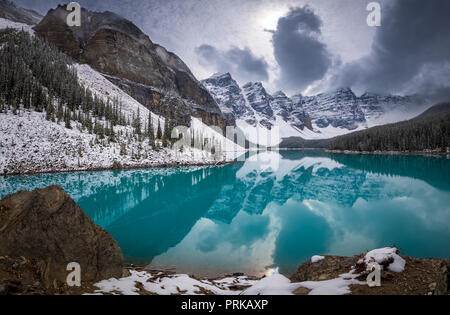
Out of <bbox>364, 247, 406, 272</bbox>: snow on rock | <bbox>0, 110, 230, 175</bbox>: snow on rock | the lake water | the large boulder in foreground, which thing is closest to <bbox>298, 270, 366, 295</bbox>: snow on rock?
<bbox>364, 247, 406, 272</bbox>: snow on rock

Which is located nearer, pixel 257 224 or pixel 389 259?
pixel 389 259

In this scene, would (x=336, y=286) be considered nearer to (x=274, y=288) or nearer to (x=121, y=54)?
(x=274, y=288)

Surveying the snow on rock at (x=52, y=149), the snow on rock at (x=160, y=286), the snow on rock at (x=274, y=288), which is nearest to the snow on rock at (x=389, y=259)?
the snow on rock at (x=274, y=288)

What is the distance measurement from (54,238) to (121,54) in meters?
125

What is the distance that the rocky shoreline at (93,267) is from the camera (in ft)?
11.1

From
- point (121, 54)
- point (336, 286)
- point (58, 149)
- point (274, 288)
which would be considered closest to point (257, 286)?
point (274, 288)

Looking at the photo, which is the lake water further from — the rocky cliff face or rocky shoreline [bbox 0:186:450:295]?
the rocky cliff face

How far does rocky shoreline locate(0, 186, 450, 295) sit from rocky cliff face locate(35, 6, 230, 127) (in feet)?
345

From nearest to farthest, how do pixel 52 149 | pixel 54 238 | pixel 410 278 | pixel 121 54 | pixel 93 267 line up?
pixel 410 278 < pixel 54 238 < pixel 93 267 < pixel 52 149 < pixel 121 54

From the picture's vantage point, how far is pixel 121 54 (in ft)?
335

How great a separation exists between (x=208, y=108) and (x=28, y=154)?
431ft

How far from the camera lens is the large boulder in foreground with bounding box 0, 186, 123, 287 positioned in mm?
3841

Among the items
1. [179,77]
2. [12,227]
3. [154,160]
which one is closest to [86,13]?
[179,77]

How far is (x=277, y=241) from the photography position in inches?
415
